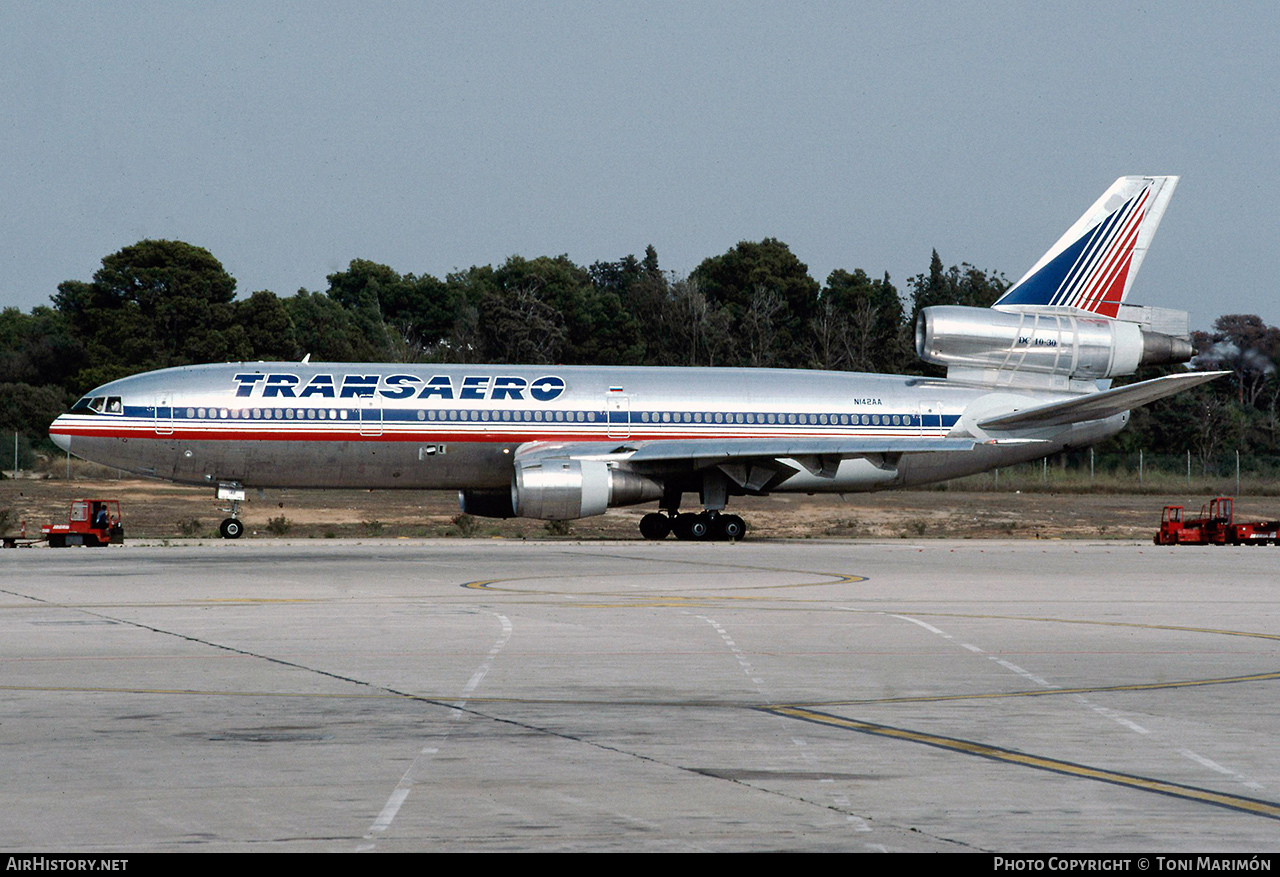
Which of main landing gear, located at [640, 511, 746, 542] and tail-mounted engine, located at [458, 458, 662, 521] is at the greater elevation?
tail-mounted engine, located at [458, 458, 662, 521]

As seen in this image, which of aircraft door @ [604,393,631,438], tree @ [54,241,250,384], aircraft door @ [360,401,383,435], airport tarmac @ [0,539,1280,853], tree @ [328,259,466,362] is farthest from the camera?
tree @ [328,259,466,362]

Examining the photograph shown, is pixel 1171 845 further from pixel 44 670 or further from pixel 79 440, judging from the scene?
pixel 79 440

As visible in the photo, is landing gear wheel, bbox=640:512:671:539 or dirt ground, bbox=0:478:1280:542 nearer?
landing gear wheel, bbox=640:512:671:539

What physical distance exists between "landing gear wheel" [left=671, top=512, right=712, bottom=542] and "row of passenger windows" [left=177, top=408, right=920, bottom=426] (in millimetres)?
2757

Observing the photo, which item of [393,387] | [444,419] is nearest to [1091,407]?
[444,419]

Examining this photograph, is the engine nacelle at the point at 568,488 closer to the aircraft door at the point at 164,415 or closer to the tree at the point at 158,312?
the aircraft door at the point at 164,415

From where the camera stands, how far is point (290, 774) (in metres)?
8.92

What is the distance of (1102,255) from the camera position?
41.4 m

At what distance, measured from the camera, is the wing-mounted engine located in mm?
40719

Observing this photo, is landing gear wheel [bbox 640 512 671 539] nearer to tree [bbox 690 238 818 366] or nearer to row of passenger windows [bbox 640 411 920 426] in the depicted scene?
row of passenger windows [bbox 640 411 920 426]

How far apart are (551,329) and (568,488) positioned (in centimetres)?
5518

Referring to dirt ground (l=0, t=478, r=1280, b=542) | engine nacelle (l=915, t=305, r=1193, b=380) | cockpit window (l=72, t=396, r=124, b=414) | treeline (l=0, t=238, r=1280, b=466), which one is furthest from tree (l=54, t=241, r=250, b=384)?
engine nacelle (l=915, t=305, r=1193, b=380)

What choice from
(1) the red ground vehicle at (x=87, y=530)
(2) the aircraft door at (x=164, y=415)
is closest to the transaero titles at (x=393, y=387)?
(2) the aircraft door at (x=164, y=415)
